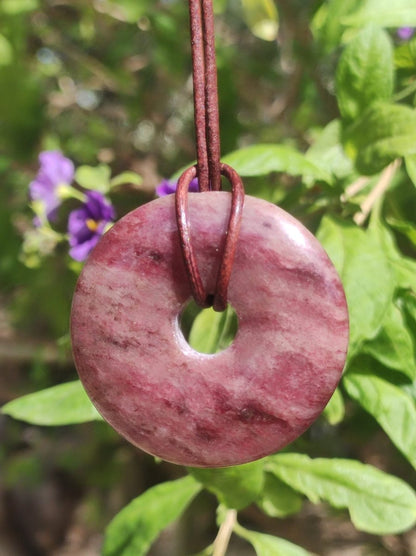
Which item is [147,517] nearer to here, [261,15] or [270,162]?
[270,162]

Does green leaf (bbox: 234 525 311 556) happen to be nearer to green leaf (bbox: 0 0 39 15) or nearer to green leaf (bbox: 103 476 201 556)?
green leaf (bbox: 103 476 201 556)

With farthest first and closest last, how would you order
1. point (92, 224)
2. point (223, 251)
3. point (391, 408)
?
1. point (92, 224)
2. point (391, 408)
3. point (223, 251)

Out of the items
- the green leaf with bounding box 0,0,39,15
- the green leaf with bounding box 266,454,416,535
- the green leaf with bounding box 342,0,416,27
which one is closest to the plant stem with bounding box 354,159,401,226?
the green leaf with bounding box 342,0,416,27

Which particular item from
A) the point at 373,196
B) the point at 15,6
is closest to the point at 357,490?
the point at 373,196

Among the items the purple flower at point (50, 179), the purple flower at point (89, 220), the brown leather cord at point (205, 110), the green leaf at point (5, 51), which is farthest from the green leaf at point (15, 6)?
the brown leather cord at point (205, 110)

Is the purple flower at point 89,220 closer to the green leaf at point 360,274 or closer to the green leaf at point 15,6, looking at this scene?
the green leaf at point 360,274

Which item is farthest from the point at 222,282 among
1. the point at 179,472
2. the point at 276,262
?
the point at 179,472
